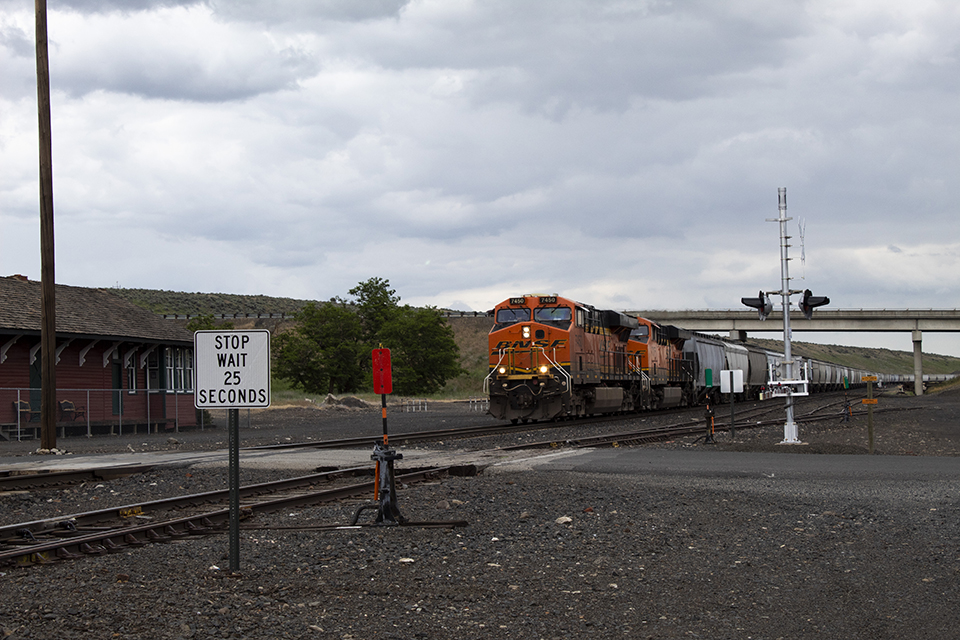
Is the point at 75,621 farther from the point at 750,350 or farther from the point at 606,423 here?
the point at 750,350

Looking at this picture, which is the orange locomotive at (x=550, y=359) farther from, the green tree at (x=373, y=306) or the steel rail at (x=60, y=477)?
the green tree at (x=373, y=306)

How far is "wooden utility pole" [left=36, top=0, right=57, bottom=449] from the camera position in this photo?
69.3ft

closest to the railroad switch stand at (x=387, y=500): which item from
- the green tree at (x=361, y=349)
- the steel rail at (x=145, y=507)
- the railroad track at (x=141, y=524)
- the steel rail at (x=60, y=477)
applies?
the railroad track at (x=141, y=524)

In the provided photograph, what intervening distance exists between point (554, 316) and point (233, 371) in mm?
21566

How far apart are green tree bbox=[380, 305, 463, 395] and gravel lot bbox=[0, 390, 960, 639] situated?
55.2 meters

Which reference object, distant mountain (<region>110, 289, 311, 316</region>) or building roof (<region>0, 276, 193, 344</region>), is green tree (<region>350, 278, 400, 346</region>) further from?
distant mountain (<region>110, 289, 311, 316</region>)

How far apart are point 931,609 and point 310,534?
18.8 ft

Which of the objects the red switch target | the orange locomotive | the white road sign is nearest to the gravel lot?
the white road sign

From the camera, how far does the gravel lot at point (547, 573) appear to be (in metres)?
5.98

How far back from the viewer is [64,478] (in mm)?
14445

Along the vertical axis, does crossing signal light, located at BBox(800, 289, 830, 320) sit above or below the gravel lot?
above

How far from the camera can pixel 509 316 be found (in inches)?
1148

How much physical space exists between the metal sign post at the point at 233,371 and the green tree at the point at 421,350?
60381 millimetres

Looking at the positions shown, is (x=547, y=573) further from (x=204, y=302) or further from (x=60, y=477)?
(x=204, y=302)
